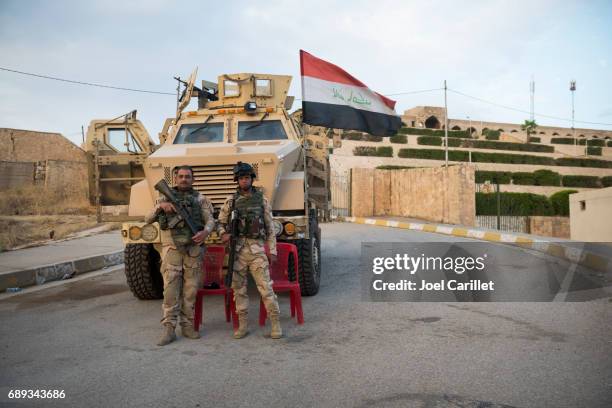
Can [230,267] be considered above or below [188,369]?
above

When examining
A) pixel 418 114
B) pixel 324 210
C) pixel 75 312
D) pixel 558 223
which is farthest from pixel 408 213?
pixel 418 114

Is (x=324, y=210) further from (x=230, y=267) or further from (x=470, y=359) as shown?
(x=470, y=359)

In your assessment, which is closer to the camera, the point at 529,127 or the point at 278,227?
the point at 278,227

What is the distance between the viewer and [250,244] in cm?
471

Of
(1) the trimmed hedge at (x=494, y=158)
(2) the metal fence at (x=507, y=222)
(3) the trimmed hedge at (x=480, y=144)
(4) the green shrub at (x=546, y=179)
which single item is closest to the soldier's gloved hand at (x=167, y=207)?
(2) the metal fence at (x=507, y=222)

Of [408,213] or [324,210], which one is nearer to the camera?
[324,210]

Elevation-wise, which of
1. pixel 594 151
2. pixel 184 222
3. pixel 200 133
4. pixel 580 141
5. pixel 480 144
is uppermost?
pixel 580 141

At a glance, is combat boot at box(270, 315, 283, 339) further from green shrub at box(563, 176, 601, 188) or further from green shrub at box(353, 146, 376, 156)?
green shrub at box(563, 176, 601, 188)

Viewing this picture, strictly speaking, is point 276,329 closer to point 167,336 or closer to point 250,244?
point 250,244

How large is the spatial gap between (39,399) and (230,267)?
1.88 metres

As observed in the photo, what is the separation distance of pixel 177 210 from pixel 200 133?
2462mm

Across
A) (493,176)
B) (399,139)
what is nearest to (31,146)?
(399,139)

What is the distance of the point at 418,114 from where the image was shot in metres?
60.4

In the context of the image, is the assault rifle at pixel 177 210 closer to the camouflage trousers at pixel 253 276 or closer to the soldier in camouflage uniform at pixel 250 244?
the soldier in camouflage uniform at pixel 250 244
